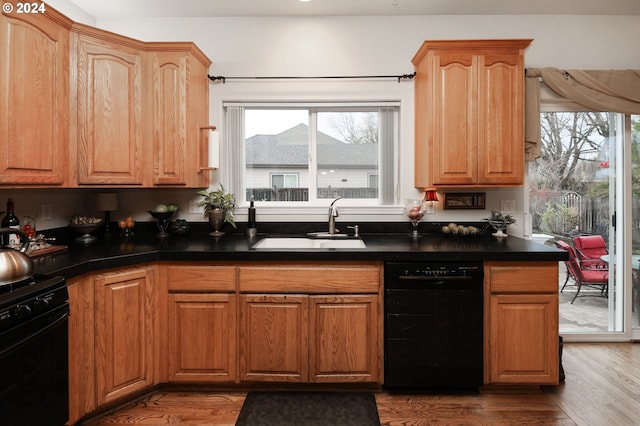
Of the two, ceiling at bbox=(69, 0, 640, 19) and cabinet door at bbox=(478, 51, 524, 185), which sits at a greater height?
ceiling at bbox=(69, 0, 640, 19)

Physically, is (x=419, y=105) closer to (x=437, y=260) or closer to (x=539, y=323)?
(x=437, y=260)

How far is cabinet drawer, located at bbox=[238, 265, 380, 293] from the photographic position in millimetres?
2268

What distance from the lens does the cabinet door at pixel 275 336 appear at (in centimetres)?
227

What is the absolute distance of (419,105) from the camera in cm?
291

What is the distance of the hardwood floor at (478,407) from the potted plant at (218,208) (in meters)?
1.16

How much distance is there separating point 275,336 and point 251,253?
516mm

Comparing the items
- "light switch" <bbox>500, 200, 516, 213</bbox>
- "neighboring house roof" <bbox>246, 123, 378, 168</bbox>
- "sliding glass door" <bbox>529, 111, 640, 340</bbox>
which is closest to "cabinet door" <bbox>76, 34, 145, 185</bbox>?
"neighboring house roof" <bbox>246, 123, 378, 168</bbox>

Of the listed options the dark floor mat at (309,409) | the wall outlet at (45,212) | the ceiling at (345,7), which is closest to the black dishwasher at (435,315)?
the dark floor mat at (309,409)

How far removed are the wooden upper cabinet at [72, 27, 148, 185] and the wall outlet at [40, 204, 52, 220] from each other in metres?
0.47

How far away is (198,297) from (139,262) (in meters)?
0.39

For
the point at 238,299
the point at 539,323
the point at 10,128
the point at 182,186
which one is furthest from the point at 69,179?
the point at 539,323

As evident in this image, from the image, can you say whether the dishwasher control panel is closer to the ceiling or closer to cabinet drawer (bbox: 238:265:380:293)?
cabinet drawer (bbox: 238:265:380:293)

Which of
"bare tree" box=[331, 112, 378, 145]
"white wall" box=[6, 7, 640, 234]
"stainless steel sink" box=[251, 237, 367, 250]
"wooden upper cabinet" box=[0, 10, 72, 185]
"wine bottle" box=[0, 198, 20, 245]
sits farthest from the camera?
"bare tree" box=[331, 112, 378, 145]

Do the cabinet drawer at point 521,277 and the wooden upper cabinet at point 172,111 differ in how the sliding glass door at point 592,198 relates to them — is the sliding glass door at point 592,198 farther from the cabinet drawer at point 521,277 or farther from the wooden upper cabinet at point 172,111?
the wooden upper cabinet at point 172,111
